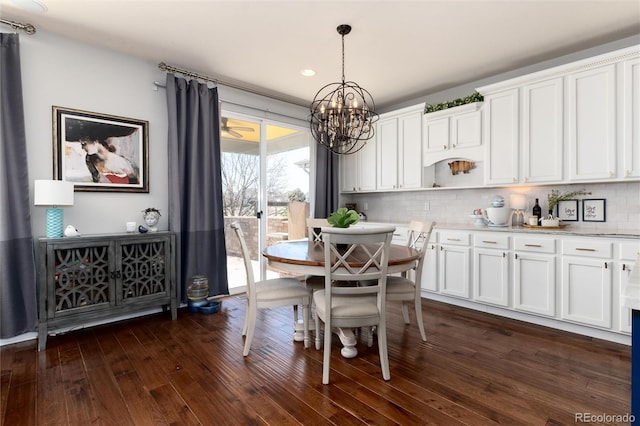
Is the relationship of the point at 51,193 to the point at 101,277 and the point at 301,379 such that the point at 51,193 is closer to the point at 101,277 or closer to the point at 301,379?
the point at 101,277

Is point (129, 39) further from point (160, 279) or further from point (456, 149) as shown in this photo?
point (456, 149)

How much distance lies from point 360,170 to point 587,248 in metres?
3.10

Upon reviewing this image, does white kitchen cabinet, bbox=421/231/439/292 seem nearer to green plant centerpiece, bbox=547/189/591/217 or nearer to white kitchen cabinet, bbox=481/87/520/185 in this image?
white kitchen cabinet, bbox=481/87/520/185

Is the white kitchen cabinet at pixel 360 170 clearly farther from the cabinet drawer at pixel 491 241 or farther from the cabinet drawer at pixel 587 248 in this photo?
the cabinet drawer at pixel 587 248

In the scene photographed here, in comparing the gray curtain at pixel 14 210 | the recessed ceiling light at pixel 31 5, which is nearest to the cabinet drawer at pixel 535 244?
the gray curtain at pixel 14 210

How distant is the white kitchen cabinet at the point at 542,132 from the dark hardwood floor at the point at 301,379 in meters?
1.57

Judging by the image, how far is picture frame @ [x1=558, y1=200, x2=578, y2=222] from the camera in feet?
11.2

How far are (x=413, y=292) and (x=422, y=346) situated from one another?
43 cm

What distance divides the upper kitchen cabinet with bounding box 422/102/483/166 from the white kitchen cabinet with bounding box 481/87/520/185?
0.12 m

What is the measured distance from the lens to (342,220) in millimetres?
2766

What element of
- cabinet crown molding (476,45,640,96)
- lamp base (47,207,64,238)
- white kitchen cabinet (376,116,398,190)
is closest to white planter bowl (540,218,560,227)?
cabinet crown molding (476,45,640,96)

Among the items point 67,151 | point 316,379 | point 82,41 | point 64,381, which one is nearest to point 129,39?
point 82,41

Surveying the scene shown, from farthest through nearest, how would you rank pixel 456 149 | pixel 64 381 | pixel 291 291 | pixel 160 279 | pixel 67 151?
pixel 456 149
pixel 160 279
pixel 67 151
pixel 291 291
pixel 64 381

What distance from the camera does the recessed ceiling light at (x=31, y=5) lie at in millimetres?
2459
